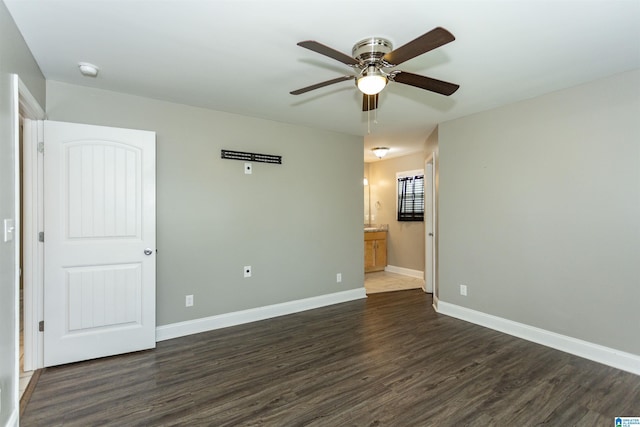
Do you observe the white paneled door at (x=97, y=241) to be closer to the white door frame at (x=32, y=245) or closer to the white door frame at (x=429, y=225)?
the white door frame at (x=32, y=245)

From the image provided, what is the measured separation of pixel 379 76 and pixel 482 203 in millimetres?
2381

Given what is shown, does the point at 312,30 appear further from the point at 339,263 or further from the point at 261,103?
the point at 339,263

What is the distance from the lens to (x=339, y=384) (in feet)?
7.90

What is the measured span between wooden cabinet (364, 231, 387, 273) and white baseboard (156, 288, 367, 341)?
5.71 ft

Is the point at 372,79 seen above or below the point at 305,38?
below

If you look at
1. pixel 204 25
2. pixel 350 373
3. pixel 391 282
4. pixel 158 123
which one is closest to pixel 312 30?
pixel 204 25

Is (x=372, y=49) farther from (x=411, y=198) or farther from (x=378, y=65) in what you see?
(x=411, y=198)

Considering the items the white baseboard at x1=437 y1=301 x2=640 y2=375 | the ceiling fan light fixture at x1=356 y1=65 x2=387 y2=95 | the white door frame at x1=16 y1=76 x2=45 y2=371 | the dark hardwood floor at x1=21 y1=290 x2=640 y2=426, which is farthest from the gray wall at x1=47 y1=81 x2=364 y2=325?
the ceiling fan light fixture at x1=356 y1=65 x2=387 y2=95

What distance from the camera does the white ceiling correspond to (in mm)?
1833

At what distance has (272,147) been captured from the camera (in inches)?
159

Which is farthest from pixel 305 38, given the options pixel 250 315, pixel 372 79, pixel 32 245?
pixel 250 315

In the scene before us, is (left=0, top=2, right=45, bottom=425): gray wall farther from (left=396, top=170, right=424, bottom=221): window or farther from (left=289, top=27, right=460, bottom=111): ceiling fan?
(left=396, top=170, right=424, bottom=221): window

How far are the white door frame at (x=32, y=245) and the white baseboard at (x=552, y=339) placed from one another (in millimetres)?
4231

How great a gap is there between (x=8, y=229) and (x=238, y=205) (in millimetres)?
2141
